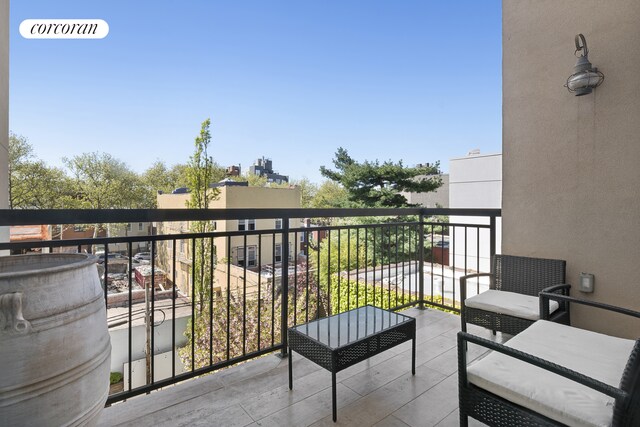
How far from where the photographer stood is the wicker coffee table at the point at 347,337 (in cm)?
163

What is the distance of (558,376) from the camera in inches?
46.7

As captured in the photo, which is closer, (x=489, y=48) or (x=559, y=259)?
(x=559, y=259)

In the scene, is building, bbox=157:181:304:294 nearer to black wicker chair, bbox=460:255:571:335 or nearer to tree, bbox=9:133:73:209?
tree, bbox=9:133:73:209

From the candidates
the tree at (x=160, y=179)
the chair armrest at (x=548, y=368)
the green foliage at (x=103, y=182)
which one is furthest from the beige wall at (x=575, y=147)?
the tree at (x=160, y=179)

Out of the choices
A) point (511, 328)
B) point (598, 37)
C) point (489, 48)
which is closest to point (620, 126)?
point (598, 37)

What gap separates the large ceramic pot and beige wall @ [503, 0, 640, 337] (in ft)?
9.74

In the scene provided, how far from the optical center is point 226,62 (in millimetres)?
23344

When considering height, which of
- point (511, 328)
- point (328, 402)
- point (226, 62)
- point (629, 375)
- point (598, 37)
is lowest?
point (328, 402)

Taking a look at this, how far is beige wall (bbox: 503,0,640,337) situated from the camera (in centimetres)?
218

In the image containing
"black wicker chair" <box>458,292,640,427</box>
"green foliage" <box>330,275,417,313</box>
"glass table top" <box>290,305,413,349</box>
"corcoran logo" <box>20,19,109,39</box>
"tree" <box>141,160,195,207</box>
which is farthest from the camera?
"tree" <box>141,160,195,207</box>

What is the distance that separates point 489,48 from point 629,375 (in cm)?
1901

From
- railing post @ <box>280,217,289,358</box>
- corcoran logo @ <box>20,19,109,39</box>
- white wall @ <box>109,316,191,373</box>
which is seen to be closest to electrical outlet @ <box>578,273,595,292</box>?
railing post @ <box>280,217,289,358</box>

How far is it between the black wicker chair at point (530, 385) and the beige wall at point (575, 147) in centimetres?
104

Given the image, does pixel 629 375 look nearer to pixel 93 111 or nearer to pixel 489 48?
pixel 489 48
